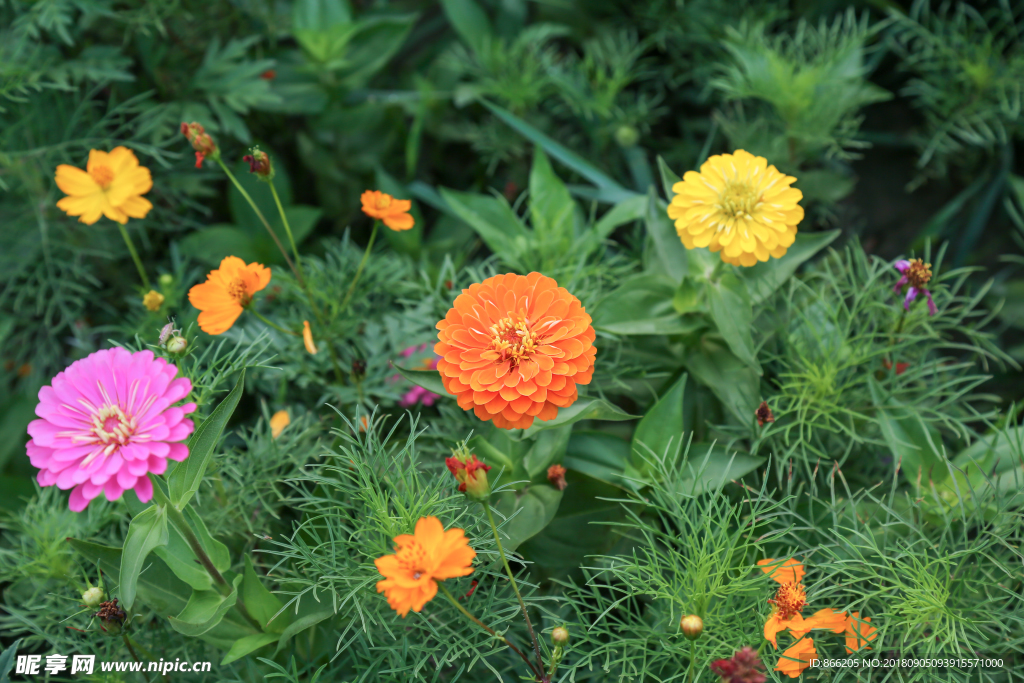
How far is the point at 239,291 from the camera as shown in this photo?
75cm

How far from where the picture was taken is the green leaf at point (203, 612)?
2.13 feet

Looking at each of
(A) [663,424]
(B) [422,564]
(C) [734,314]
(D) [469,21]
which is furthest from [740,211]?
(D) [469,21]

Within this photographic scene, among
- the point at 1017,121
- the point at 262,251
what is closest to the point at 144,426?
the point at 262,251

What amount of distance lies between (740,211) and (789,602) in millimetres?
408

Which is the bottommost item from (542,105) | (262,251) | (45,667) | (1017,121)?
(45,667)

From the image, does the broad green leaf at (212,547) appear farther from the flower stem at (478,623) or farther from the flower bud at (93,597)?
the flower stem at (478,623)

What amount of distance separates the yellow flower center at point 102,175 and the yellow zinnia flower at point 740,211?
0.74 meters

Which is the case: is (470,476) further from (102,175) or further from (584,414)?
(102,175)

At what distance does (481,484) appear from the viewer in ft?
1.92

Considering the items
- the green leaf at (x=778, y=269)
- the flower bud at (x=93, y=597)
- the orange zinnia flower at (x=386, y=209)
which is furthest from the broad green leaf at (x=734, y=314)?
the flower bud at (x=93, y=597)

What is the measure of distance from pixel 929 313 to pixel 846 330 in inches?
4.4

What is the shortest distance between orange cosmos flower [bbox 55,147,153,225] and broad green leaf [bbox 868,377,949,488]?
978 mm

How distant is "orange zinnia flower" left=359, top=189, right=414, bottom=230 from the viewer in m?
0.80

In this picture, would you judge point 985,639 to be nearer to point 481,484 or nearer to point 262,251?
point 481,484
